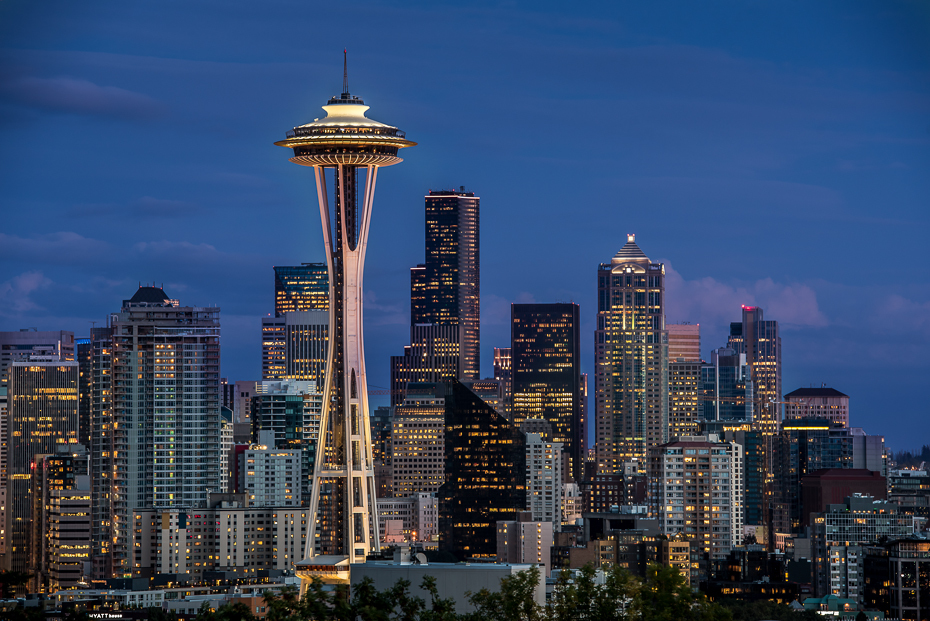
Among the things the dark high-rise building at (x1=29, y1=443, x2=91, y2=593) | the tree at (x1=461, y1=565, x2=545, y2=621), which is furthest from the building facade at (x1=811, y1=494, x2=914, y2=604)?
the tree at (x1=461, y1=565, x2=545, y2=621)

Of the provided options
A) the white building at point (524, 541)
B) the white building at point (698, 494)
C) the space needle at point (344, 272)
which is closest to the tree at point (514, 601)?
the space needle at point (344, 272)

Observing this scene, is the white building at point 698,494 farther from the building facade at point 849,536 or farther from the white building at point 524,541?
the white building at point 524,541

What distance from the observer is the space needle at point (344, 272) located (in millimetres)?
139250

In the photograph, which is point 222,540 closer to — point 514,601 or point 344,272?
point 344,272

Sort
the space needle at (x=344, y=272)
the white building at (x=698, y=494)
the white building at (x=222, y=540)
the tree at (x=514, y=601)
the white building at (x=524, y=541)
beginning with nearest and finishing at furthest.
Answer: the tree at (x=514, y=601)
the space needle at (x=344, y=272)
the white building at (x=222, y=540)
the white building at (x=524, y=541)
the white building at (x=698, y=494)

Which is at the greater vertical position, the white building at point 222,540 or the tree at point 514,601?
the tree at point 514,601

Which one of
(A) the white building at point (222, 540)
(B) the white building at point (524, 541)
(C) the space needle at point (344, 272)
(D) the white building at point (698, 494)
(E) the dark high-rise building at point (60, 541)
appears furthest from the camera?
(D) the white building at point (698, 494)

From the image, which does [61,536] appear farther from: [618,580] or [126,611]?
[618,580]

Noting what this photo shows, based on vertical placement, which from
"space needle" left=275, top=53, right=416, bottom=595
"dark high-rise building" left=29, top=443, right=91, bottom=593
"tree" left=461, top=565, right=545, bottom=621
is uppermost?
"space needle" left=275, top=53, right=416, bottom=595

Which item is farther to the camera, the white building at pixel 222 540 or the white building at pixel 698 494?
the white building at pixel 698 494

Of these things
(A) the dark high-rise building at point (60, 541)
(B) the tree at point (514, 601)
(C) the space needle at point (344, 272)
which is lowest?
(A) the dark high-rise building at point (60, 541)

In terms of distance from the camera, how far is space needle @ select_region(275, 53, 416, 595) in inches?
5482

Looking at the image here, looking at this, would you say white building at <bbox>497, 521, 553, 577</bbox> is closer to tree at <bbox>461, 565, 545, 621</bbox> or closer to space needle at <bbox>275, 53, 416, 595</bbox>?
space needle at <bbox>275, 53, 416, 595</bbox>

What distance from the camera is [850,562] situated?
149125 millimetres
